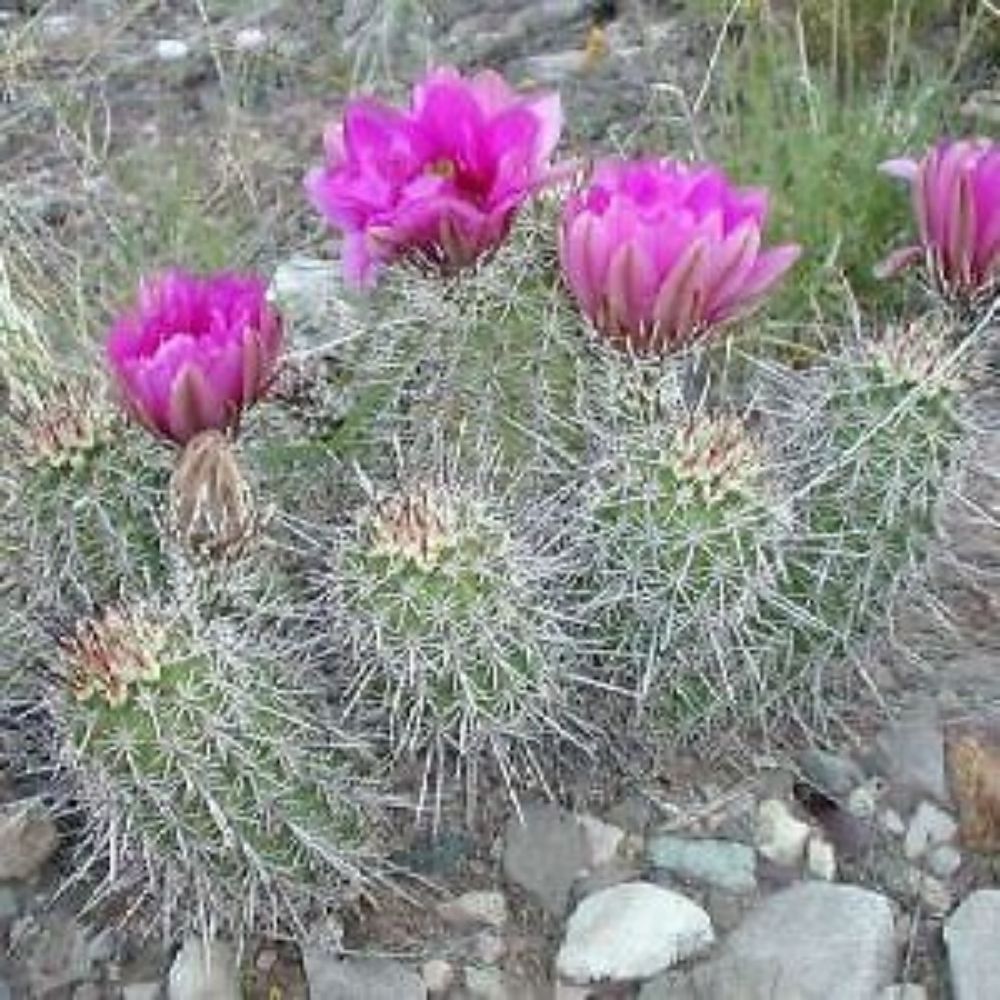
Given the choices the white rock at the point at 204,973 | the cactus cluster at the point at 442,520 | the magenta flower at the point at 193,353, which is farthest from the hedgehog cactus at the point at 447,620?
the white rock at the point at 204,973

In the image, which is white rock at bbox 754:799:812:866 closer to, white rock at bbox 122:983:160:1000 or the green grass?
white rock at bbox 122:983:160:1000

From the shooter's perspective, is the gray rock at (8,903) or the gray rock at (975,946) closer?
the gray rock at (975,946)

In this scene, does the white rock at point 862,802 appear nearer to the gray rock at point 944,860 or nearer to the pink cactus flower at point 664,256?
the gray rock at point 944,860

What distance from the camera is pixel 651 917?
1938 mm

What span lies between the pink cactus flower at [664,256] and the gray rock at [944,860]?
562 mm

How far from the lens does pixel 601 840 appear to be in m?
2.01

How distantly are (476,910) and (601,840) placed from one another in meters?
0.13

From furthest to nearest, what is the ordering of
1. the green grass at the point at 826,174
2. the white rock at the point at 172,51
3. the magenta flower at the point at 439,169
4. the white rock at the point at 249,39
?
the white rock at the point at 172,51
the white rock at the point at 249,39
the green grass at the point at 826,174
the magenta flower at the point at 439,169

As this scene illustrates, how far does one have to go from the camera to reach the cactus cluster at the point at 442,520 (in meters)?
1.72

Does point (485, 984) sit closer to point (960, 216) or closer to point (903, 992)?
point (903, 992)

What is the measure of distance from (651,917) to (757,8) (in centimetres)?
165

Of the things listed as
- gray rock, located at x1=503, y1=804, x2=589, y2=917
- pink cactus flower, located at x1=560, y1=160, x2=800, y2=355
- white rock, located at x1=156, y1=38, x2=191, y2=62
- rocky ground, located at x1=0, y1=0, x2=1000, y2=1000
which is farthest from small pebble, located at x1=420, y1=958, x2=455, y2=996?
white rock, located at x1=156, y1=38, x2=191, y2=62

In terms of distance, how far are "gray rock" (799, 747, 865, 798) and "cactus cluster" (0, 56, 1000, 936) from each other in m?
0.07

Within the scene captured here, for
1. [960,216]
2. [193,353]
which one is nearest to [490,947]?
[193,353]
